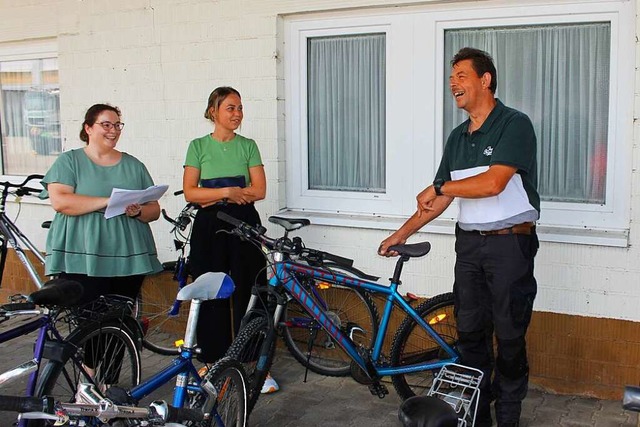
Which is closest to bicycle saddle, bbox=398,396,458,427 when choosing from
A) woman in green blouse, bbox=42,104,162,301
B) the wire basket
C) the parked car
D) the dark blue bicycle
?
the wire basket

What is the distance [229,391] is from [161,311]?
266cm

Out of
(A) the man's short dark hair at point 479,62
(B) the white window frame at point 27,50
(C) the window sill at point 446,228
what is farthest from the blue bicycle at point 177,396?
(B) the white window frame at point 27,50

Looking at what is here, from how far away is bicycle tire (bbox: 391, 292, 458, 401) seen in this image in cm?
462

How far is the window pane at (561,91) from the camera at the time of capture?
477 centimetres

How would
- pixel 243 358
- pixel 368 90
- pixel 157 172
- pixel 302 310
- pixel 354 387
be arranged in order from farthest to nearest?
1. pixel 157 172
2. pixel 368 90
3. pixel 354 387
4. pixel 302 310
5. pixel 243 358

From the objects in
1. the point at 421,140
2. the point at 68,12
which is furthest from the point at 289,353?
the point at 68,12

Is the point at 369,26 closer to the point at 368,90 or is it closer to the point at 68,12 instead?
the point at 368,90

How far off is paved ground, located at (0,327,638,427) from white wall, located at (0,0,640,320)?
58 cm

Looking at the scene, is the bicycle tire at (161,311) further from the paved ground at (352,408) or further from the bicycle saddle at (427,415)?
the bicycle saddle at (427,415)

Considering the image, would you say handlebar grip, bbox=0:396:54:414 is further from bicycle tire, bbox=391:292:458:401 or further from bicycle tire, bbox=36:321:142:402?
bicycle tire, bbox=391:292:458:401

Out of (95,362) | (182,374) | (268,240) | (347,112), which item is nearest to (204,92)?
(347,112)

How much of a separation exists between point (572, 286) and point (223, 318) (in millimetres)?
2246

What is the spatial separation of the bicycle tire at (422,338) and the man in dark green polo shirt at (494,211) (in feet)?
1.36

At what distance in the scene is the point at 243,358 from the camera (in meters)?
4.20
